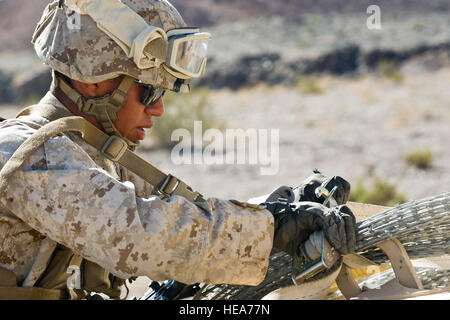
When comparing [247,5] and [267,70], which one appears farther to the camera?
[247,5]

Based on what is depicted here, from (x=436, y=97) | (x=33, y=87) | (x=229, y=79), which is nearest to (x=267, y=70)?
(x=229, y=79)

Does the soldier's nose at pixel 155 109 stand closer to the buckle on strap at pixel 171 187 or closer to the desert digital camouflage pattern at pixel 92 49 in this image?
the desert digital camouflage pattern at pixel 92 49

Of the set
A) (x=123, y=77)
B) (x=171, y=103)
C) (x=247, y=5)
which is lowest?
(x=123, y=77)

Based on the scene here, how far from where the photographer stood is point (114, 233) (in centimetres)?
243

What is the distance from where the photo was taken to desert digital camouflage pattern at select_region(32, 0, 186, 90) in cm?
313

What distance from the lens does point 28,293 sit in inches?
106

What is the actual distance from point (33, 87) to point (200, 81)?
649cm

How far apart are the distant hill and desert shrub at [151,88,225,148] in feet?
65.5

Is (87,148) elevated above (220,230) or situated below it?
above

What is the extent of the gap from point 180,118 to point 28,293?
16.2m

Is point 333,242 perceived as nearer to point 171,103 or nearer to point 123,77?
point 123,77

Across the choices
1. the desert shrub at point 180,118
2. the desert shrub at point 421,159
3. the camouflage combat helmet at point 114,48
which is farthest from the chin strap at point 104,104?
the desert shrub at point 180,118

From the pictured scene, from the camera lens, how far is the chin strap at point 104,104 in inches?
125

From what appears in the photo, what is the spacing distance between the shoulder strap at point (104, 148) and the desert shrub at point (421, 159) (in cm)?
1206
